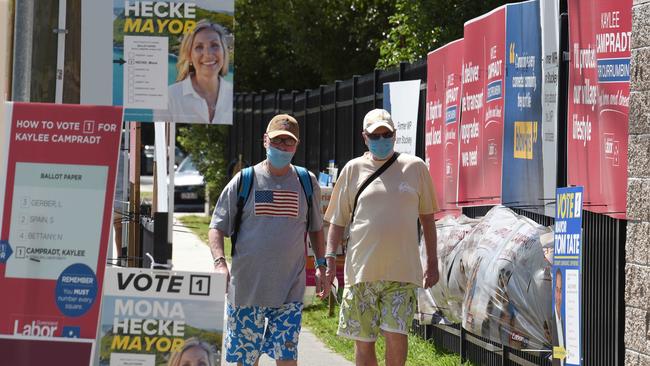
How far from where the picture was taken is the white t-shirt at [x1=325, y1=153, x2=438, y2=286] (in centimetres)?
804

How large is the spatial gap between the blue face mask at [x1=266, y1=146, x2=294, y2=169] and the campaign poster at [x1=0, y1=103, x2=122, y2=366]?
1.69 meters

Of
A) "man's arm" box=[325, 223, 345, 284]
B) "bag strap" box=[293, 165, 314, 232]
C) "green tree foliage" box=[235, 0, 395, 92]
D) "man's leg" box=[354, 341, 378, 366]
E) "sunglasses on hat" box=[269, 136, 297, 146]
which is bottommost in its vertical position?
"man's leg" box=[354, 341, 378, 366]

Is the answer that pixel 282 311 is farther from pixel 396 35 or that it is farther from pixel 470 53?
pixel 396 35

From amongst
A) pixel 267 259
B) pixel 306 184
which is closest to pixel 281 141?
pixel 306 184

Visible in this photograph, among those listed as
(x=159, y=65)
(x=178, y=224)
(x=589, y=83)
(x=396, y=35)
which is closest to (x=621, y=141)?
(x=589, y=83)

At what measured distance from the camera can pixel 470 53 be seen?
9938 mm

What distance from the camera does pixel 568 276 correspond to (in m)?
6.39

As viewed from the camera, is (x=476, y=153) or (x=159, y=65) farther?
Answer: (x=476, y=153)

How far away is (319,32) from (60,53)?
754 inches

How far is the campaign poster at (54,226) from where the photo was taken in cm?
610

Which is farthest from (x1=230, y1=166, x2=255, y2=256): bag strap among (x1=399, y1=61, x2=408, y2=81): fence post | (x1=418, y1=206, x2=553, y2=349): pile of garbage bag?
(x1=399, y1=61, x2=408, y2=81): fence post

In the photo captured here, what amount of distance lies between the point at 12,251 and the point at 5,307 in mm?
265

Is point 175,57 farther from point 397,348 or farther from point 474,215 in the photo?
point 474,215

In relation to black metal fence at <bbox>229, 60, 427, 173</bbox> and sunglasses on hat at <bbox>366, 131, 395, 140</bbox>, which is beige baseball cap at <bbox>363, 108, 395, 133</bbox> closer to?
sunglasses on hat at <bbox>366, 131, 395, 140</bbox>
